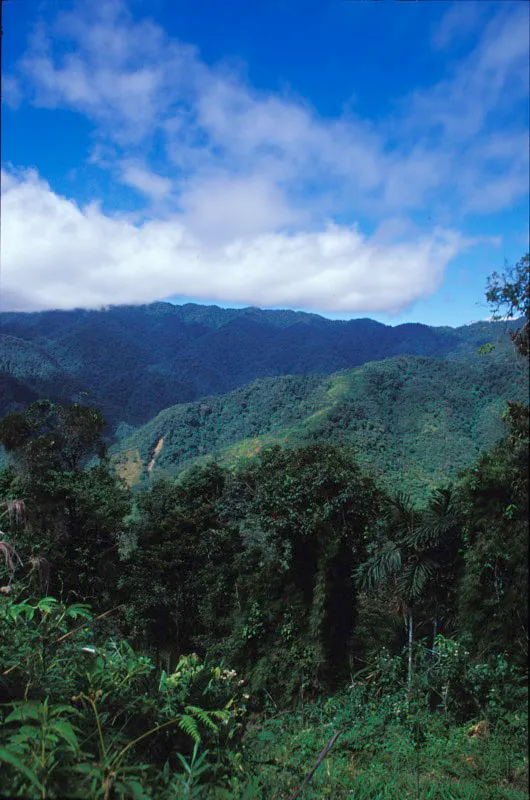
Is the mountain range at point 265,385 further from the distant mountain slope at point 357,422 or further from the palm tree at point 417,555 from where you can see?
the palm tree at point 417,555

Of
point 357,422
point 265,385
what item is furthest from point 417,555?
point 265,385

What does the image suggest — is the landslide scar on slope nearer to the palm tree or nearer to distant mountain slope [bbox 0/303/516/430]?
distant mountain slope [bbox 0/303/516/430]

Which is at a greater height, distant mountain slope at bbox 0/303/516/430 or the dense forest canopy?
distant mountain slope at bbox 0/303/516/430

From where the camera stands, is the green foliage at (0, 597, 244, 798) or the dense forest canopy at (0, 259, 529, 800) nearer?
the green foliage at (0, 597, 244, 798)

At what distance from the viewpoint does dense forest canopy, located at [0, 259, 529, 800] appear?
1.97 meters

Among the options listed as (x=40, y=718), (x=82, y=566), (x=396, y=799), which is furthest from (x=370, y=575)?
(x=82, y=566)

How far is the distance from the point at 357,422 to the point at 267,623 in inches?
1579

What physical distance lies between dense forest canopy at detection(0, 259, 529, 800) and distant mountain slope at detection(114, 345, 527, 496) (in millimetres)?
10731

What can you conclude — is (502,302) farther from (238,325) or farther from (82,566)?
(238,325)

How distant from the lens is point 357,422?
48.1m

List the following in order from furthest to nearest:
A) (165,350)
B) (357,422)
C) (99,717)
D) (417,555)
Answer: (165,350)
(357,422)
(417,555)
(99,717)

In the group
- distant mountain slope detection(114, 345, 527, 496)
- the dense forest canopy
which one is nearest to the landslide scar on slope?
distant mountain slope detection(114, 345, 527, 496)

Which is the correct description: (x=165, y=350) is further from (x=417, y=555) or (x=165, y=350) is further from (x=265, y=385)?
(x=417, y=555)

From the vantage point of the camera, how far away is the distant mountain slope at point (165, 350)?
4104 inches
